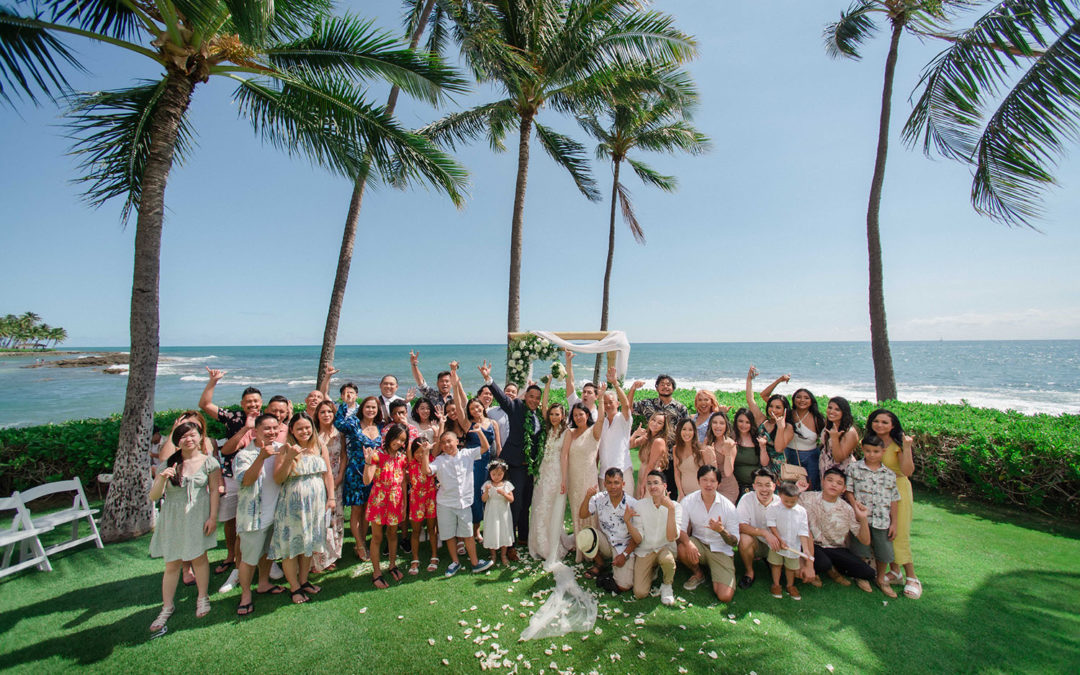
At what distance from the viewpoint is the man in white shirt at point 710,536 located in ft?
15.3

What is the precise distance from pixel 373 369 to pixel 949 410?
55.1m

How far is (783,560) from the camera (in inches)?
188

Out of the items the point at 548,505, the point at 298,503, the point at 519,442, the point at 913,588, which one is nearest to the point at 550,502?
the point at 548,505

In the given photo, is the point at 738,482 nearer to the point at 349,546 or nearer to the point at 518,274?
the point at 349,546

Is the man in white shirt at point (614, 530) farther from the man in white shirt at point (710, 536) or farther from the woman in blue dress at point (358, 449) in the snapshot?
the woman in blue dress at point (358, 449)

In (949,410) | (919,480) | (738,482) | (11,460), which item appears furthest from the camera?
(949,410)

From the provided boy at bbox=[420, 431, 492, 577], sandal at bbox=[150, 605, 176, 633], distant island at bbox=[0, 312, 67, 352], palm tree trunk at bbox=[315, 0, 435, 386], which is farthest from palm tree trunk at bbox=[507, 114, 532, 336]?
distant island at bbox=[0, 312, 67, 352]

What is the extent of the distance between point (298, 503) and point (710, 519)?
14.3ft

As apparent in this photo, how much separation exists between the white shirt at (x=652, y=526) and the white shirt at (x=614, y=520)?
0.13 meters

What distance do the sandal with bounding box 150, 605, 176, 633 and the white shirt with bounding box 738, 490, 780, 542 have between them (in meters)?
5.78

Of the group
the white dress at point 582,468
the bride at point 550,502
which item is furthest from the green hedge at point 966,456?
the bride at point 550,502

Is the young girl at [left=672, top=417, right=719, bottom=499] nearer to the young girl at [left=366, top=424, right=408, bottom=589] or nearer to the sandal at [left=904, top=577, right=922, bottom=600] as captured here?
the sandal at [left=904, top=577, right=922, bottom=600]

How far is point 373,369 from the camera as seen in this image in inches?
2185

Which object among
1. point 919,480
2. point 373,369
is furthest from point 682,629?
point 373,369
